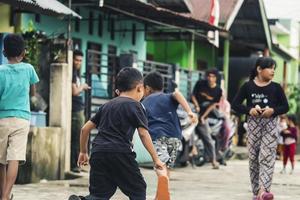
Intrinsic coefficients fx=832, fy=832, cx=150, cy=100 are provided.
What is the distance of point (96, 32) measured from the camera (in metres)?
17.7

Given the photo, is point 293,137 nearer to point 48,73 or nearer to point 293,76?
point 48,73

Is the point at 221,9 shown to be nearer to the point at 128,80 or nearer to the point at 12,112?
the point at 12,112

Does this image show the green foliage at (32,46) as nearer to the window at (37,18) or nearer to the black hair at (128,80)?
the window at (37,18)

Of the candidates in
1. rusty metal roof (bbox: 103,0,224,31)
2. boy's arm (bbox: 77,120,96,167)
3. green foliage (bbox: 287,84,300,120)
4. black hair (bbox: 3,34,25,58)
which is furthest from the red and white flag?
green foliage (bbox: 287,84,300,120)

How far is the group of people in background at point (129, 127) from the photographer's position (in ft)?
22.4

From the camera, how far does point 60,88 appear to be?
12633 millimetres

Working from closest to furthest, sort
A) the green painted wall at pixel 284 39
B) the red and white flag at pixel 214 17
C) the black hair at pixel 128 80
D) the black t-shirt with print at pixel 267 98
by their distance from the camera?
1. the black hair at pixel 128 80
2. the black t-shirt with print at pixel 267 98
3. the red and white flag at pixel 214 17
4. the green painted wall at pixel 284 39

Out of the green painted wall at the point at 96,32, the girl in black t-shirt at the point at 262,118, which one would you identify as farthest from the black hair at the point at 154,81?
the green painted wall at the point at 96,32

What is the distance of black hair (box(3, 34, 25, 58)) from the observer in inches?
323

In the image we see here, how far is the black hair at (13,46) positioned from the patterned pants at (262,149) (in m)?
3.08

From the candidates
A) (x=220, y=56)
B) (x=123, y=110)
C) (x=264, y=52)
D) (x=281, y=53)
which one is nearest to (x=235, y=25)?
(x=264, y=52)

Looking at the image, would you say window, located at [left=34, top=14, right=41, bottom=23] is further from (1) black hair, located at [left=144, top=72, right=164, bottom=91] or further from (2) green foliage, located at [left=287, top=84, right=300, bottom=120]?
(2) green foliage, located at [left=287, top=84, right=300, bottom=120]

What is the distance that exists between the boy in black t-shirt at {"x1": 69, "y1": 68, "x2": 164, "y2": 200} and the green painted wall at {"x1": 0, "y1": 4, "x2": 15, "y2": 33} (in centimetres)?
646

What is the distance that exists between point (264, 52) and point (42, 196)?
1598 cm
